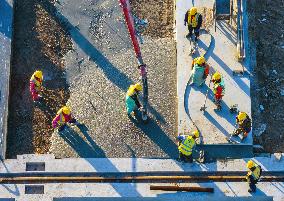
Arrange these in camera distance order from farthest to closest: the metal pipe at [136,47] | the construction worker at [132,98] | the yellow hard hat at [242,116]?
the construction worker at [132,98]
the yellow hard hat at [242,116]
the metal pipe at [136,47]

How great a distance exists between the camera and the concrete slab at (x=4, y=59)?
18.7m

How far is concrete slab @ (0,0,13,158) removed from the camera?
1873 centimetres

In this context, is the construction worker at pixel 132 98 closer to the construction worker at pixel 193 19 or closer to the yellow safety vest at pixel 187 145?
the yellow safety vest at pixel 187 145

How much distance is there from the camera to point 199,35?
20.0 m

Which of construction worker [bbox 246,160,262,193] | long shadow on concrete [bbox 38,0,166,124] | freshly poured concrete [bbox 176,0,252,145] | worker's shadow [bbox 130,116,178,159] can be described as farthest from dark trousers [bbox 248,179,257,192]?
long shadow on concrete [bbox 38,0,166,124]

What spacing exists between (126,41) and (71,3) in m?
2.63

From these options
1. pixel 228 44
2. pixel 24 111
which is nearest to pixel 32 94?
pixel 24 111

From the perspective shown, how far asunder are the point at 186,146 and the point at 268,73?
15.7ft

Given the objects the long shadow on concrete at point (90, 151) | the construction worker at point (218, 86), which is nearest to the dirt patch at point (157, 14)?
the construction worker at point (218, 86)

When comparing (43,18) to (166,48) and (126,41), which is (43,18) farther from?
(166,48)

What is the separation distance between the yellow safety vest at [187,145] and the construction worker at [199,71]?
2.46 meters

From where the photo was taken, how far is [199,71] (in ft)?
60.1

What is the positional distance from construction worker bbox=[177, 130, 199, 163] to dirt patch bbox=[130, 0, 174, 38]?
180 inches

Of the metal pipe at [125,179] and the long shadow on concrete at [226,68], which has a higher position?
the long shadow on concrete at [226,68]
